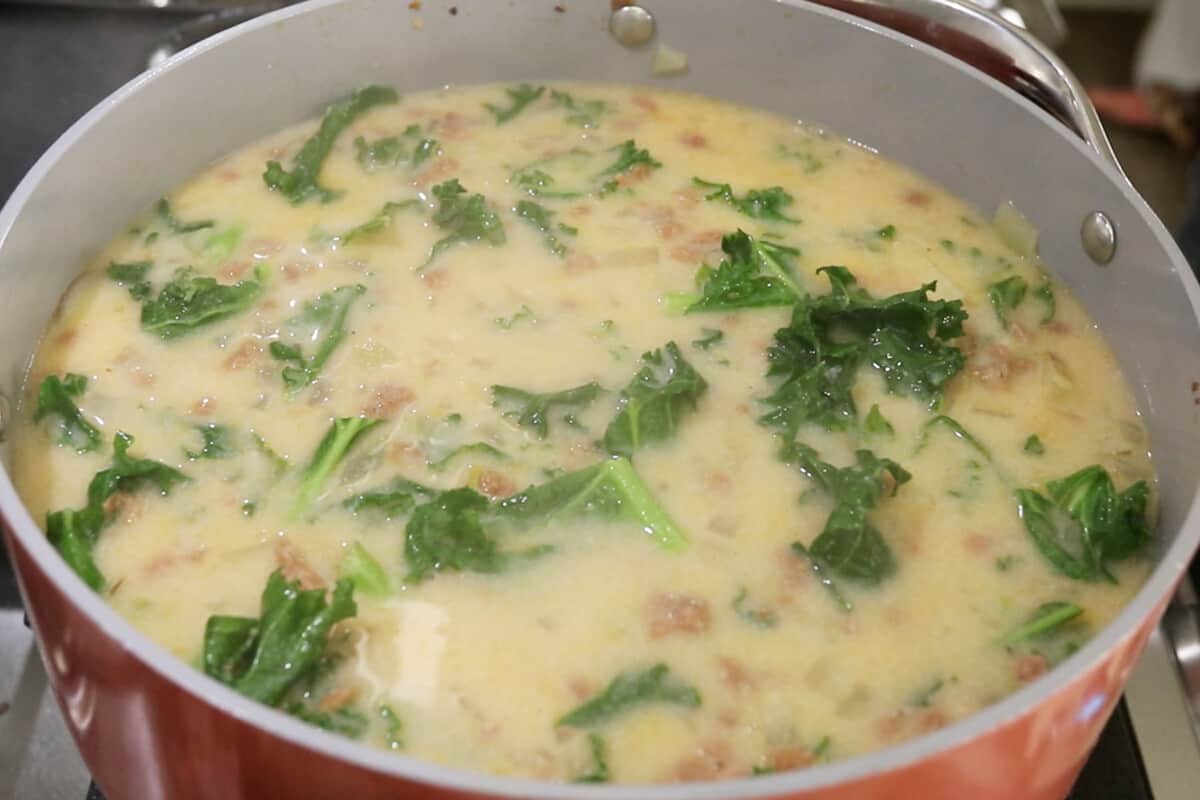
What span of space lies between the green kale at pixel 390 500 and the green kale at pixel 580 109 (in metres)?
0.92

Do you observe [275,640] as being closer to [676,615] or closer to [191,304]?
[676,615]

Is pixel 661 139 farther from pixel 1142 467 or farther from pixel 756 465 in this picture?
pixel 1142 467

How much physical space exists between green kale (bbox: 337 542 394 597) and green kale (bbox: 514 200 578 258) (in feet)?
2.15

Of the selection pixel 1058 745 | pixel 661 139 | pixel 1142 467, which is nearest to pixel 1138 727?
pixel 1142 467

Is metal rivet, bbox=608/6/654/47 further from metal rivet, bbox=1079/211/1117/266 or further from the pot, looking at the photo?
metal rivet, bbox=1079/211/1117/266

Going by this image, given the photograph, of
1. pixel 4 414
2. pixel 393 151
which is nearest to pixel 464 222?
pixel 393 151

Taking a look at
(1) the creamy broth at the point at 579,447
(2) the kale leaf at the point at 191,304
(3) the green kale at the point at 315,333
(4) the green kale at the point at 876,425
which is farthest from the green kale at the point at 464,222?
(4) the green kale at the point at 876,425

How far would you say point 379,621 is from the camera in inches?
53.6

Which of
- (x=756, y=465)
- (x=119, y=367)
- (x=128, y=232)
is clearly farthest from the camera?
(x=128, y=232)

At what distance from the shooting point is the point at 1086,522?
1.52 meters

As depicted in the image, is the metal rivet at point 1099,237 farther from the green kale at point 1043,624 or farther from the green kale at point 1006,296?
the green kale at point 1043,624

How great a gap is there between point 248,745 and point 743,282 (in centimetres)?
104

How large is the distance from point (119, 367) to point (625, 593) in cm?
77

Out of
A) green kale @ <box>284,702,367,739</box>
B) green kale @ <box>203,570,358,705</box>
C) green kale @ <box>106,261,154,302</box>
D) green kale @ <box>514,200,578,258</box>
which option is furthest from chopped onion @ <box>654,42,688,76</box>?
green kale @ <box>284,702,367,739</box>
